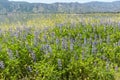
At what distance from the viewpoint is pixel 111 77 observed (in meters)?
6.25

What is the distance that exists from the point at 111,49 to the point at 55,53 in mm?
1456

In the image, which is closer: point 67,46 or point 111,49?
point 67,46

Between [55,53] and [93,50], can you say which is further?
[93,50]

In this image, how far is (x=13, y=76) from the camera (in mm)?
6359

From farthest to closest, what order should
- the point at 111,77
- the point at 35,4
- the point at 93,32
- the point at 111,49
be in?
the point at 35,4, the point at 93,32, the point at 111,49, the point at 111,77

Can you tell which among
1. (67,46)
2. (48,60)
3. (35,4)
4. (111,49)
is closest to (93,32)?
(111,49)

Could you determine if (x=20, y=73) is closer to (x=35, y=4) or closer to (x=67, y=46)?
(x=67, y=46)

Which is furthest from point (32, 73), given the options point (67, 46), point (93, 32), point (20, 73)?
point (93, 32)

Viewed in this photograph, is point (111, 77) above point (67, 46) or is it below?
below

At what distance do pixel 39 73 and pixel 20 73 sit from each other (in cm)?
41

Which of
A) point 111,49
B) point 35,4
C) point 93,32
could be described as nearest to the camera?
point 111,49

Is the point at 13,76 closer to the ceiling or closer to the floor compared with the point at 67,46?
closer to the floor

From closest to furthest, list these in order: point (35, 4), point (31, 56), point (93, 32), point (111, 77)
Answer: point (111, 77), point (31, 56), point (93, 32), point (35, 4)

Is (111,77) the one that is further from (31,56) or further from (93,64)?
(31,56)
